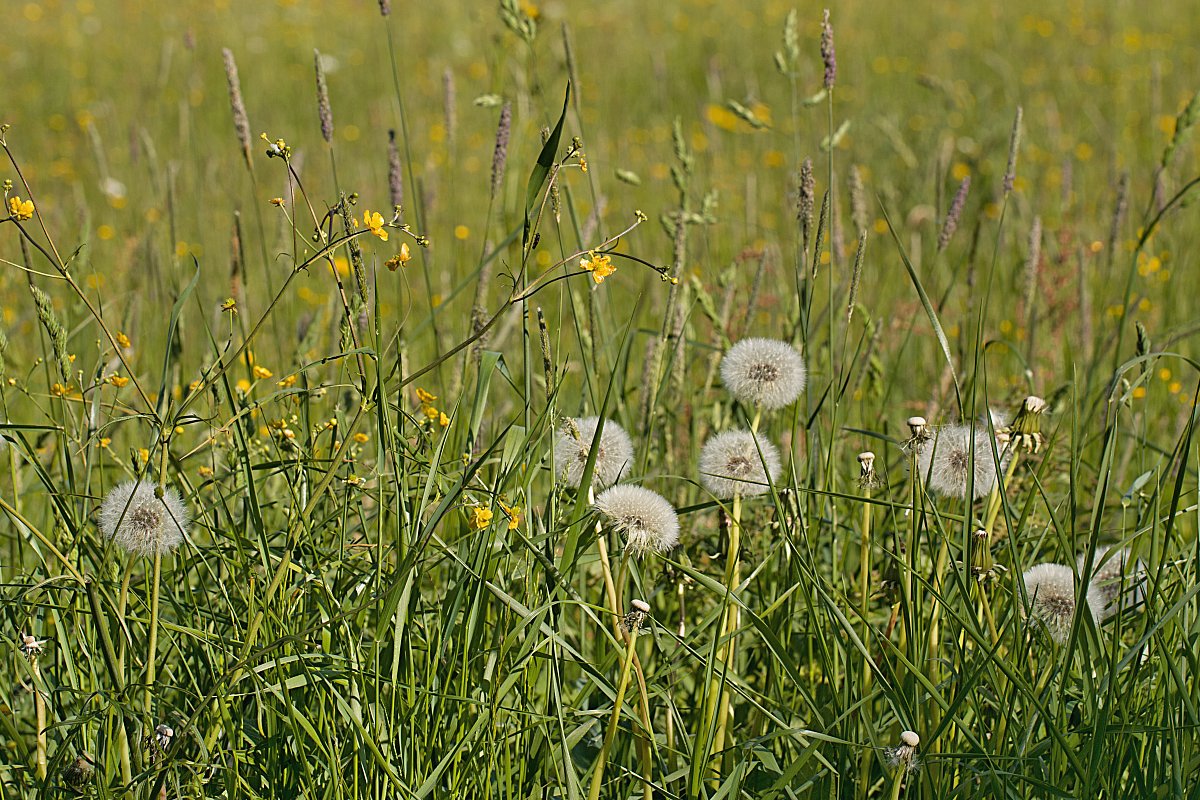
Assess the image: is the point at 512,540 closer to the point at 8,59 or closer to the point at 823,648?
the point at 823,648

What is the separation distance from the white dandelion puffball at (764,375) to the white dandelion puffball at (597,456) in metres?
0.17

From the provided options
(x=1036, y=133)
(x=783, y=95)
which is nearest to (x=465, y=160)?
(x=783, y=95)

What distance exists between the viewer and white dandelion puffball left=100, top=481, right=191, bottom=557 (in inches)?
48.7

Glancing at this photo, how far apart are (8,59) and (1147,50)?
7.68m

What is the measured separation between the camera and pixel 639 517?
48.6 inches

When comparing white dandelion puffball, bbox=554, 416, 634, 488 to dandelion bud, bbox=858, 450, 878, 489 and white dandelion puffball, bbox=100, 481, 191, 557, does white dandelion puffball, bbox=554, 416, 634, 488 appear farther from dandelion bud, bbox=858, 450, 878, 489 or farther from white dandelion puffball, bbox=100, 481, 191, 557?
white dandelion puffball, bbox=100, 481, 191, 557

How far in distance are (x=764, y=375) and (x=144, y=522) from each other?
0.78 metres

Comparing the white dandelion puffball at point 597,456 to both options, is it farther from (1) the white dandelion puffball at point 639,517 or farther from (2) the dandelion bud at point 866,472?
(2) the dandelion bud at point 866,472

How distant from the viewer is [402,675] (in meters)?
1.43

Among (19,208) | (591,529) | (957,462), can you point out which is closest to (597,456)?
(591,529)

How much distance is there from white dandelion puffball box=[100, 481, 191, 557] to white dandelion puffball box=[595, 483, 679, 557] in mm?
461

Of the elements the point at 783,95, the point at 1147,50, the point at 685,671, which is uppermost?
the point at 1147,50

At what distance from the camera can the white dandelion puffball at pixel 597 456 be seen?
1391mm

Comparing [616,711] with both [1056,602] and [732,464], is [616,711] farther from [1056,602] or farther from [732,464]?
[1056,602]
